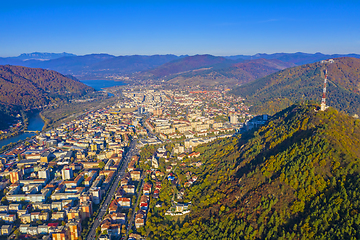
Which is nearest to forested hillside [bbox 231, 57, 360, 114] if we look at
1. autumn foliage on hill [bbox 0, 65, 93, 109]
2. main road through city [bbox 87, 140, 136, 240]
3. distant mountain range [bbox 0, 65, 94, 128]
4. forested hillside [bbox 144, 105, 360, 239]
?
main road through city [bbox 87, 140, 136, 240]

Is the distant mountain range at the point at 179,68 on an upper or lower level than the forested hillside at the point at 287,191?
upper

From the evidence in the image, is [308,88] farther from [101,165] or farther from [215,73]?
[215,73]

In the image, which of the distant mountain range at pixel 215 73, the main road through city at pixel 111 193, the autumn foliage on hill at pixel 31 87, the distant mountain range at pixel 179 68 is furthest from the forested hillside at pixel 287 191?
the distant mountain range at pixel 179 68

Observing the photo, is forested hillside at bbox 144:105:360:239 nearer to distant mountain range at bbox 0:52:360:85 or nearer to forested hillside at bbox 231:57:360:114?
forested hillside at bbox 231:57:360:114

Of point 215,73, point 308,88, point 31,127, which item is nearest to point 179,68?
point 215,73

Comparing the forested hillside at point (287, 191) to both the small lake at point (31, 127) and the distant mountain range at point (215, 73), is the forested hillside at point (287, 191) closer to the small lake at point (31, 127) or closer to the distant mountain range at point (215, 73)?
the small lake at point (31, 127)

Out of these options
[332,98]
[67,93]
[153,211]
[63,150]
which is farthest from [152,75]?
[153,211]
